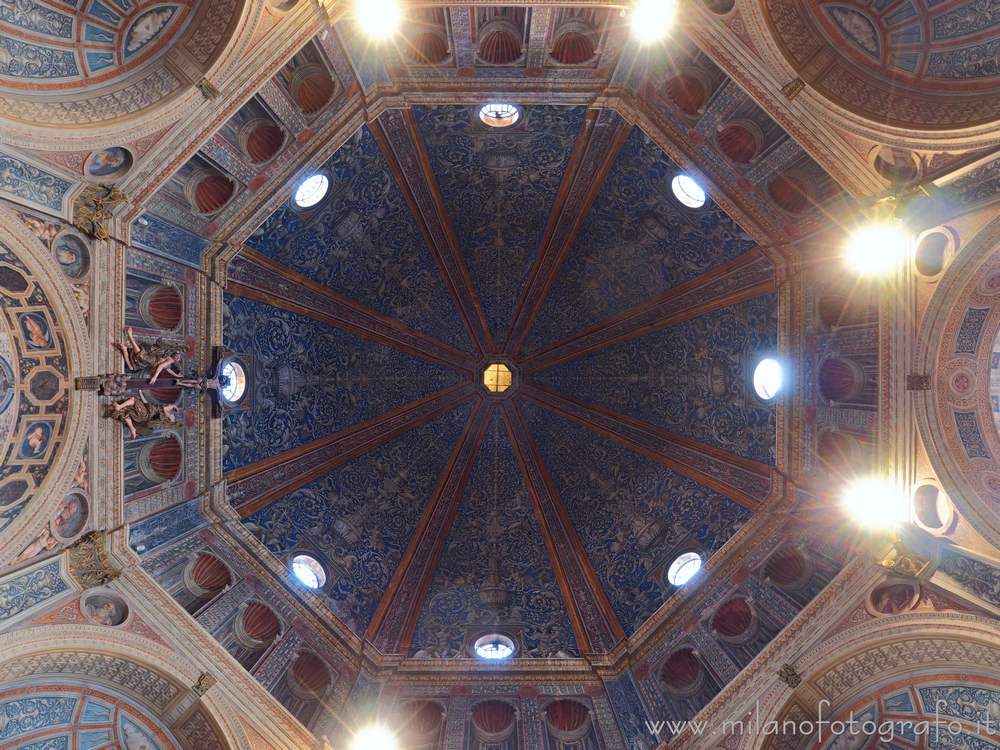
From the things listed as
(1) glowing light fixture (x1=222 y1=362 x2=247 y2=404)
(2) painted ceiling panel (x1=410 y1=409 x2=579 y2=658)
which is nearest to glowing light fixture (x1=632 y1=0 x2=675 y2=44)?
(1) glowing light fixture (x1=222 y1=362 x2=247 y2=404)

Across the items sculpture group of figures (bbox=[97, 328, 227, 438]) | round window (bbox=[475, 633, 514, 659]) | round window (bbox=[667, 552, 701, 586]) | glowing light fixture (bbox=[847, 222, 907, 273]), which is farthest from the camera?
round window (bbox=[475, 633, 514, 659])

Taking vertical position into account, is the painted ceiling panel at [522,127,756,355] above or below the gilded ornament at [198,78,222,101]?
above

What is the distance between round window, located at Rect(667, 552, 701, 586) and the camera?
53.5 ft

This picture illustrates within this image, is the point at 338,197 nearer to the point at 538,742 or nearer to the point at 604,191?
the point at 604,191

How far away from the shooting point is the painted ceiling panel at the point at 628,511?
16594 millimetres

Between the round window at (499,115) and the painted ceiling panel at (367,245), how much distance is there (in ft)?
9.83

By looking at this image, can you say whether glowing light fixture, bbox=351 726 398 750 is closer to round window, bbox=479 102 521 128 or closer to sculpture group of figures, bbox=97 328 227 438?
sculpture group of figures, bbox=97 328 227 438

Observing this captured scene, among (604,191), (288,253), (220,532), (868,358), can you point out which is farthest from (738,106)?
(220,532)

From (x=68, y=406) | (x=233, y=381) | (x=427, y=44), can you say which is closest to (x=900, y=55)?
(x=427, y=44)

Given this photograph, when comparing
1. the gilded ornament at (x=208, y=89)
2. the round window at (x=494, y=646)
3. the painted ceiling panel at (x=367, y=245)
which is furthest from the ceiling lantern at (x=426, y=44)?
the round window at (x=494, y=646)

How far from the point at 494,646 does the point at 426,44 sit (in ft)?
51.2

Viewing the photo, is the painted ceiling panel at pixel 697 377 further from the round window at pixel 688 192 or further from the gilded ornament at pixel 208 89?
the gilded ornament at pixel 208 89

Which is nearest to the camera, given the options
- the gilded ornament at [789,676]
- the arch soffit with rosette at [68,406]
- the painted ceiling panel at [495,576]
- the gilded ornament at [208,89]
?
the arch soffit with rosette at [68,406]

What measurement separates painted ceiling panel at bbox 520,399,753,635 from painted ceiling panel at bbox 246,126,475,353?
4724mm
